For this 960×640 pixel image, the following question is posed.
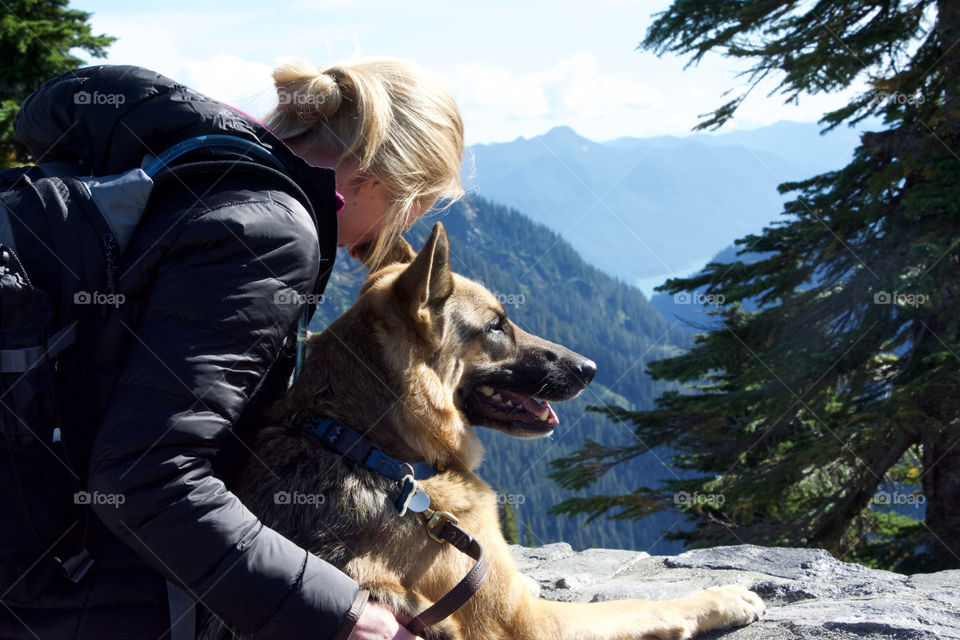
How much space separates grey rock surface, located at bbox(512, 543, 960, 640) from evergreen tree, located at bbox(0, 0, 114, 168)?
11901 millimetres

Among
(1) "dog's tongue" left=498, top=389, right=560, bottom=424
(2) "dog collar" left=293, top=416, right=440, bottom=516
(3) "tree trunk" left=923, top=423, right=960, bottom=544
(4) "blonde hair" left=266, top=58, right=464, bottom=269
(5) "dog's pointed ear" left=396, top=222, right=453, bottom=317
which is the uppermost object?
(4) "blonde hair" left=266, top=58, right=464, bottom=269

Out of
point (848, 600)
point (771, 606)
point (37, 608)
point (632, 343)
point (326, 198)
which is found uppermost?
point (326, 198)

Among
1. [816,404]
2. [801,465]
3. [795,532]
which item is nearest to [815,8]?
[816,404]

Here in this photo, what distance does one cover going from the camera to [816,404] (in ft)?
35.6

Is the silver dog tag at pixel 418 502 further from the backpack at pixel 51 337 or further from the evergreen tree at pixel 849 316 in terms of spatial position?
the evergreen tree at pixel 849 316

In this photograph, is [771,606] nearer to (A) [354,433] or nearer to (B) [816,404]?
(A) [354,433]

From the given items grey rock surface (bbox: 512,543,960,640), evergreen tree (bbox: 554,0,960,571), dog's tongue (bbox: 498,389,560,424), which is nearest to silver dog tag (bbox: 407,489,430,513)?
dog's tongue (bbox: 498,389,560,424)

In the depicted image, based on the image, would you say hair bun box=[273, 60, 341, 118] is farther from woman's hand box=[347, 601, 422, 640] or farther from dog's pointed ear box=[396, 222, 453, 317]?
woman's hand box=[347, 601, 422, 640]

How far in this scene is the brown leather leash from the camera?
286 cm

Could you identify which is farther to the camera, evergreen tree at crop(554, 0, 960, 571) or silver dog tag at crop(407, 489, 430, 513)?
evergreen tree at crop(554, 0, 960, 571)

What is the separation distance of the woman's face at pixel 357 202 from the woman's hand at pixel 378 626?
66.8 inches

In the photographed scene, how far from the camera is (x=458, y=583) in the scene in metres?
2.94

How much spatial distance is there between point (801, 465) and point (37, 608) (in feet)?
35.1

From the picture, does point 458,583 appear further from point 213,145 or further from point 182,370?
point 213,145
